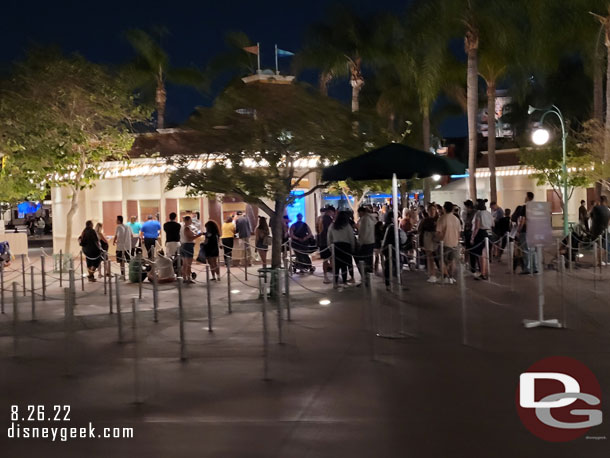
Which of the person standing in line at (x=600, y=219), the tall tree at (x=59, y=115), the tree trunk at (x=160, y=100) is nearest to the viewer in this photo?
the person standing in line at (x=600, y=219)

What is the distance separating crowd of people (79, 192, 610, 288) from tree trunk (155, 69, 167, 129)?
20875 millimetres

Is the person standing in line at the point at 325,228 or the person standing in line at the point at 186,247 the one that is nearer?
the person standing in line at the point at 186,247

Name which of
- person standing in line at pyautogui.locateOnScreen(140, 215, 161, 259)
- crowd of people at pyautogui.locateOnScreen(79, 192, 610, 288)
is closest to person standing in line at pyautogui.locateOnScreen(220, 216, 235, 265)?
crowd of people at pyautogui.locateOnScreen(79, 192, 610, 288)

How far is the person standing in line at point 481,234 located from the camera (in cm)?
1779

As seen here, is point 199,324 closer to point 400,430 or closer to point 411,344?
point 411,344

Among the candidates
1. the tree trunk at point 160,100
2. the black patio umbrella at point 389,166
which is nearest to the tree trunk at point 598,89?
the black patio umbrella at point 389,166

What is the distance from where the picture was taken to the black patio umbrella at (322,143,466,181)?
49.7ft

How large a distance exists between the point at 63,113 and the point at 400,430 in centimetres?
1838

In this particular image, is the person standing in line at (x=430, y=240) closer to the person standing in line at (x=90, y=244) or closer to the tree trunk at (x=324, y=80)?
the person standing in line at (x=90, y=244)

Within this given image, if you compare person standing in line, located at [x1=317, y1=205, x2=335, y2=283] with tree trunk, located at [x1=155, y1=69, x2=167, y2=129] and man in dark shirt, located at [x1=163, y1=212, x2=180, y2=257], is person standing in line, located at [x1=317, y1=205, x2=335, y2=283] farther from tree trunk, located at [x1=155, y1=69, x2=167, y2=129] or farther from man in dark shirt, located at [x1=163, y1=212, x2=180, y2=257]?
tree trunk, located at [x1=155, y1=69, x2=167, y2=129]

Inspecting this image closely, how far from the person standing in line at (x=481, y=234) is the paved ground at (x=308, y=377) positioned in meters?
2.84

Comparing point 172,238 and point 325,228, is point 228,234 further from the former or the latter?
point 325,228

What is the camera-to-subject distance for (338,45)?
36.5 meters
